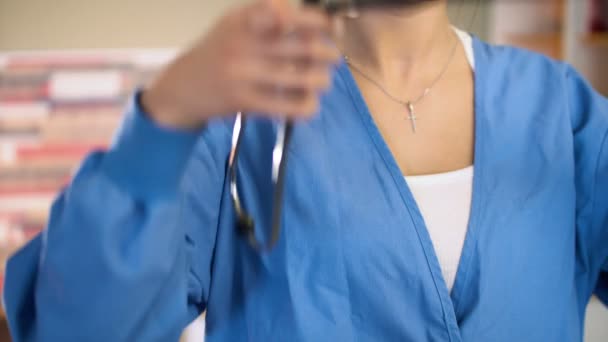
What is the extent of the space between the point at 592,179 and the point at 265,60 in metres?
0.45

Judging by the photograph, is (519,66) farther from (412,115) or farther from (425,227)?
(425,227)

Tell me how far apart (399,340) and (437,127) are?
0.24m

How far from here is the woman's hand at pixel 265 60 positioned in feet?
0.94

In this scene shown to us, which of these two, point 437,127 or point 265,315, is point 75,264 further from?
point 437,127

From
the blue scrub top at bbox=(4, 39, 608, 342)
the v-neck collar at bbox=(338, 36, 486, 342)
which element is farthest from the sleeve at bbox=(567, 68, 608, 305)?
the v-neck collar at bbox=(338, 36, 486, 342)

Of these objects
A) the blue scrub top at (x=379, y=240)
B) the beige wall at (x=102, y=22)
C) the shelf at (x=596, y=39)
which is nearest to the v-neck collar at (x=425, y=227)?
the blue scrub top at (x=379, y=240)

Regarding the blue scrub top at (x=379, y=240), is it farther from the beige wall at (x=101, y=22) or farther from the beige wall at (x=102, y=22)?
the beige wall at (x=101, y=22)

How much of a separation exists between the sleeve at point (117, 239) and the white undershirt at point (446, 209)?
0.88 ft

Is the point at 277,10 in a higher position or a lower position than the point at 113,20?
higher

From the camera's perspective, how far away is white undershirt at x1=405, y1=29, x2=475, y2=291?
553 mm

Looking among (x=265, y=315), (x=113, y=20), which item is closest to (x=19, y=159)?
(x=113, y=20)

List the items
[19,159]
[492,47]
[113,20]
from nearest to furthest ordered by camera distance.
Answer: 1. [492,47]
2. [19,159]
3. [113,20]

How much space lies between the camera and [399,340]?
529mm

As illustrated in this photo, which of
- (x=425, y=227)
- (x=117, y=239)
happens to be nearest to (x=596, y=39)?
(x=425, y=227)
